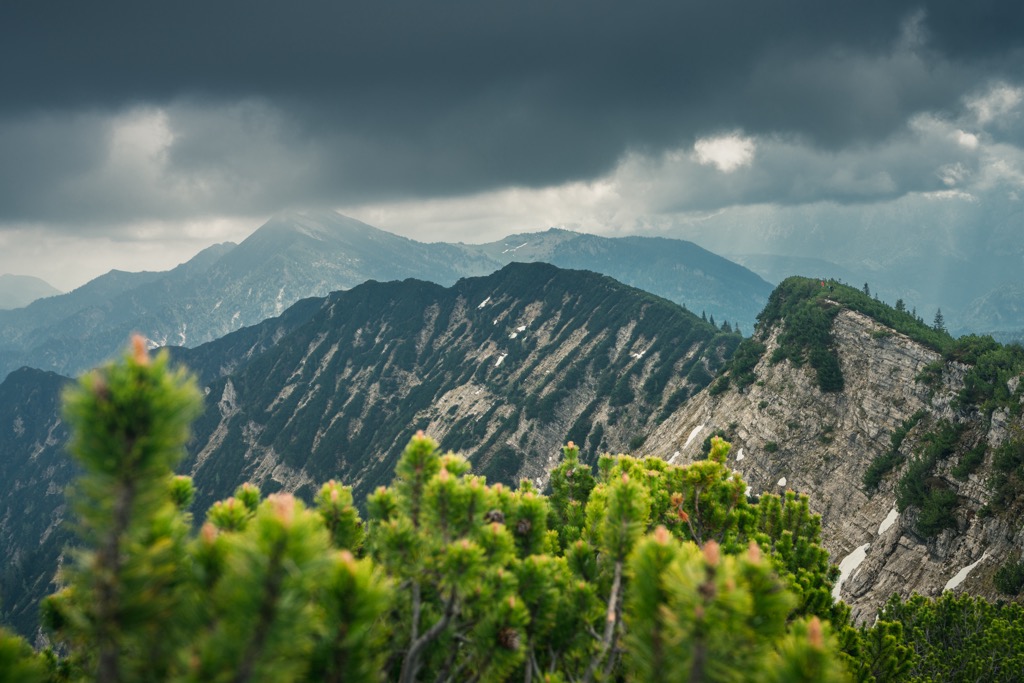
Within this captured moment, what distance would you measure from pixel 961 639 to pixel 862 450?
45698 millimetres

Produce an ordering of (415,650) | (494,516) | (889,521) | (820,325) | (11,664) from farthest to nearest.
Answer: (820,325)
(889,521)
(494,516)
(415,650)
(11,664)

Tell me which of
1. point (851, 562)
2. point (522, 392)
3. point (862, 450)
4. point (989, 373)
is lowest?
point (851, 562)

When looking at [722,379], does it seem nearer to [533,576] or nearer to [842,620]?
[842,620]

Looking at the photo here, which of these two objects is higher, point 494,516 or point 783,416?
point 494,516

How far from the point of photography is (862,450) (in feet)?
210

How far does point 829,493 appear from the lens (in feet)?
205

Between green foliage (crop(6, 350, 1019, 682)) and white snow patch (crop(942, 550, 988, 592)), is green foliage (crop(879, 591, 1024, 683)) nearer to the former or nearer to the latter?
green foliage (crop(6, 350, 1019, 682))

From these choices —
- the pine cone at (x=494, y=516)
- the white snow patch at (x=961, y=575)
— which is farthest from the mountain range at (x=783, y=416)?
the pine cone at (x=494, y=516)

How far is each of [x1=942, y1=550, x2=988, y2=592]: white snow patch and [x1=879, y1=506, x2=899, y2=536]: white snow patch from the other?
30.9ft

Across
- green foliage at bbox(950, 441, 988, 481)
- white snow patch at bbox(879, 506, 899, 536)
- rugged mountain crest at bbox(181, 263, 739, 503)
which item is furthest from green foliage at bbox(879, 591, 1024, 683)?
rugged mountain crest at bbox(181, 263, 739, 503)

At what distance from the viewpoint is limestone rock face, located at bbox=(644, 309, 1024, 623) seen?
4522 cm

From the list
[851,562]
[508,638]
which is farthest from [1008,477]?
[508,638]

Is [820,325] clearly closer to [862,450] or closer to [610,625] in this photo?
[862,450]

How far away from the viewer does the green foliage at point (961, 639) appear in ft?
65.5
